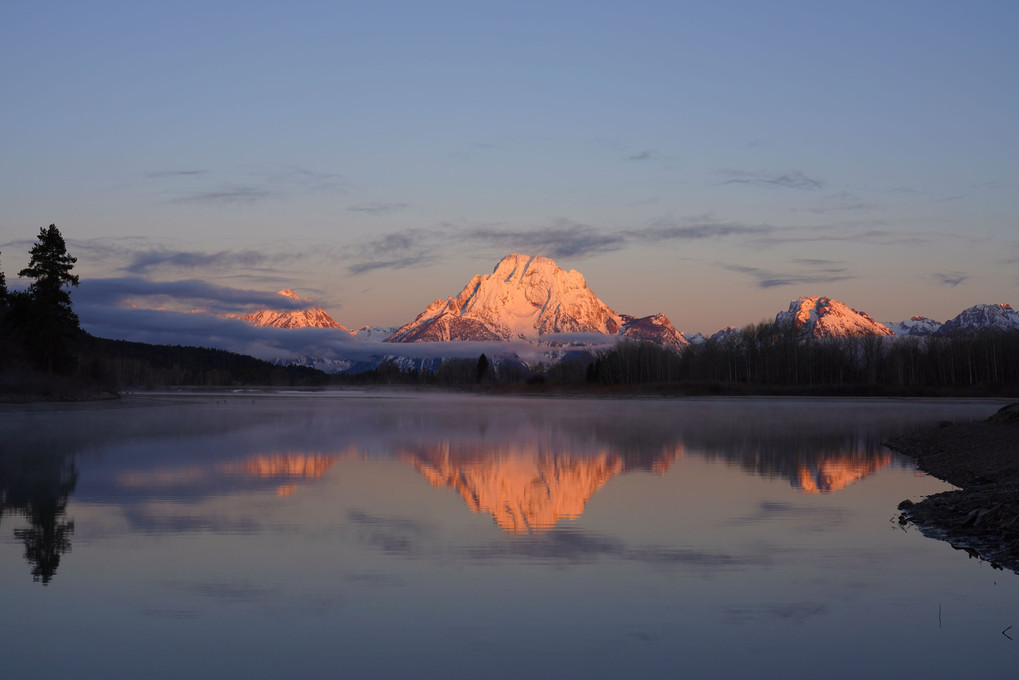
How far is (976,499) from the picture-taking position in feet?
53.2

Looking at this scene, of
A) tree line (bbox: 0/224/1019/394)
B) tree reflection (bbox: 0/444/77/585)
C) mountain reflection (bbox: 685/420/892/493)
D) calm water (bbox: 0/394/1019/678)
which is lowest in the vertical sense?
tree reflection (bbox: 0/444/77/585)

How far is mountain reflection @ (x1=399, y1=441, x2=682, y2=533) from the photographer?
53.5 feet

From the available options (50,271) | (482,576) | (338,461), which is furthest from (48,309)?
(482,576)

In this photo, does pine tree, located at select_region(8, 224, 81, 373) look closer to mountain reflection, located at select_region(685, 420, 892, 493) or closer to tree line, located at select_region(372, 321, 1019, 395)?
mountain reflection, located at select_region(685, 420, 892, 493)

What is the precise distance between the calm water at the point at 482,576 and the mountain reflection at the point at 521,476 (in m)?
0.13

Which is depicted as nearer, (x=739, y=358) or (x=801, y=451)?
(x=801, y=451)

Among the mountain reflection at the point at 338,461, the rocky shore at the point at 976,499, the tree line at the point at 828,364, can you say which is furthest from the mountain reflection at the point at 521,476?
the tree line at the point at 828,364

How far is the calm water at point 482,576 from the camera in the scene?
7.93 meters

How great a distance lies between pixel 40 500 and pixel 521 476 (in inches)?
409

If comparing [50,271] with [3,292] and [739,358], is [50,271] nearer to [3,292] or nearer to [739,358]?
[3,292]

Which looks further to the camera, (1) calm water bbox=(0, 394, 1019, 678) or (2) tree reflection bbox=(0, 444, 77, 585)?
(2) tree reflection bbox=(0, 444, 77, 585)

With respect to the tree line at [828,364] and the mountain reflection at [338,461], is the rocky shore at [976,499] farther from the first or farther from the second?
the tree line at [828,364]

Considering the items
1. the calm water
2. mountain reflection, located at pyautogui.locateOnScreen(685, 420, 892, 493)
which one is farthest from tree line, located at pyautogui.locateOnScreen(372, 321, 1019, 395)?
the calm water

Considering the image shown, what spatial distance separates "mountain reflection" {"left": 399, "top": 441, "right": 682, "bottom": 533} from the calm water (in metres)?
0.13
